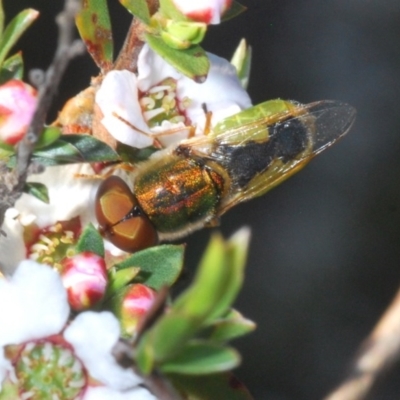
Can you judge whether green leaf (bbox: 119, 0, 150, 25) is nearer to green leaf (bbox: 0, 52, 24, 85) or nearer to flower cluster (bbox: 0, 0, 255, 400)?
flower cluster (bbox: 0, 0, 255, 400)

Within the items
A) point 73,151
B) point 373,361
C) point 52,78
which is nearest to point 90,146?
point 73,151

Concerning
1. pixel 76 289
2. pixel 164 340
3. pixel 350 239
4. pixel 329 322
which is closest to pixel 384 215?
pixel 350 239

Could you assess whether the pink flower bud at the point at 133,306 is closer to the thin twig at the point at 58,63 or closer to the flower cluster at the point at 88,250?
the flower cluster at the point at 88,250

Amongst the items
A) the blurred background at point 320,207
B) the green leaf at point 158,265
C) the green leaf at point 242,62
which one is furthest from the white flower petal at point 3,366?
the blurred background at point 320,207

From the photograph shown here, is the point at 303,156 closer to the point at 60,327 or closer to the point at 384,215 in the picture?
the point at 60,327

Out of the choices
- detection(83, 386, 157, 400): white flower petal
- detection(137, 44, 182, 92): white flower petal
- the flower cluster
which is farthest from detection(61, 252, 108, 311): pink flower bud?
detection(137, 44, 182, 92): white flower petal

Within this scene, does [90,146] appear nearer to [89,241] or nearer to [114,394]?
[89,241]
